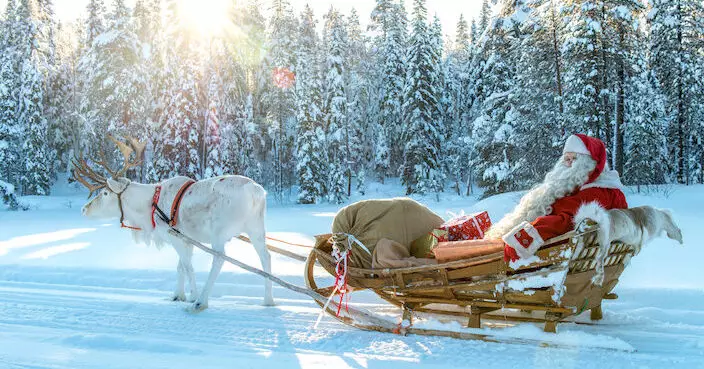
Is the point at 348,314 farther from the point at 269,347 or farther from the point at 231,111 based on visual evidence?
the point at 231,111

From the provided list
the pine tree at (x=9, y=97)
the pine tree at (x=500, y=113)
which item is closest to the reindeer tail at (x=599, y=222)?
the pine tree at (x=500, y=113)

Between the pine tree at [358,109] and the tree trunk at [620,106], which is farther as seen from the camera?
the pine tree at [358,109]

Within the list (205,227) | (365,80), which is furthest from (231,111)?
(205,227)

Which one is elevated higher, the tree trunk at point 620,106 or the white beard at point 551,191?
the tree trunk at point 620,106

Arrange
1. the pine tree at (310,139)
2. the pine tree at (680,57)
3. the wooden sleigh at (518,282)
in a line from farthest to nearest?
1. the pine tree at (310,139)
2. the pine tree at (680,57)
3. the wooden sleigh at (518,282)

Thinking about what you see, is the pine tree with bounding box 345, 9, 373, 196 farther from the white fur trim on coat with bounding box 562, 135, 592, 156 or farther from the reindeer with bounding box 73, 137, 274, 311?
the white fur trim on coat with bounding box 562, 135, 592, 156

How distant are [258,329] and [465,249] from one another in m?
2.19

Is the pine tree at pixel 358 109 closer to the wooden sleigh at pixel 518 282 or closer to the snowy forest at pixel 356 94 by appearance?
the snowy forest at pixel 356 94

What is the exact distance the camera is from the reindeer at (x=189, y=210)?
615 centimetres

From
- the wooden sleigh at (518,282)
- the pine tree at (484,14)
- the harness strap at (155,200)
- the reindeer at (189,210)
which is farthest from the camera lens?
the pine tree at (484,14)

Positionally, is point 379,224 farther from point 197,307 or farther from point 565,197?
point 197,307

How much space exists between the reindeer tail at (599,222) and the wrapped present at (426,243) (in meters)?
1.39

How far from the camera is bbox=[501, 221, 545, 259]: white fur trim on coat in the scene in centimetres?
429

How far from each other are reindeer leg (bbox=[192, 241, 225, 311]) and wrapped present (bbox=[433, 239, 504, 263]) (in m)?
2.71
